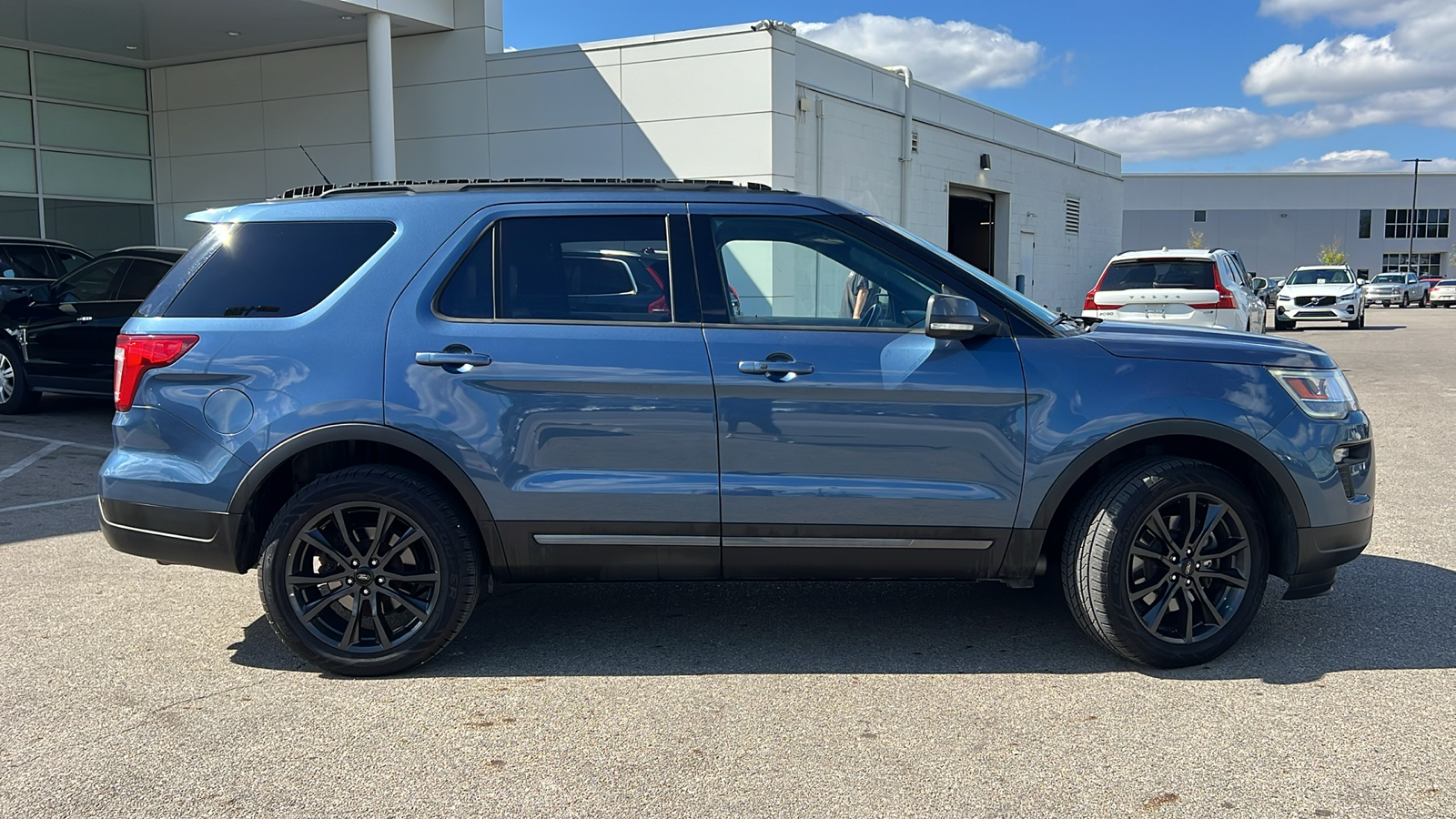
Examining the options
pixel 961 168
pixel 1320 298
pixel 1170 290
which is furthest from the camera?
pixel 1320 298

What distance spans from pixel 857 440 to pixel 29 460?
26.3 feet

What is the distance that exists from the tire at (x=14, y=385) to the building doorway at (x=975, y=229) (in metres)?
17.0

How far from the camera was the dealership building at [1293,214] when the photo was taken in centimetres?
8356

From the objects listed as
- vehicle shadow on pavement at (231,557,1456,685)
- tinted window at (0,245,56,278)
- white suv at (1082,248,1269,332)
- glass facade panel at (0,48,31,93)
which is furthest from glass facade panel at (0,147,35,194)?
vehicle shadow on pavement at (231,557,1456,685)

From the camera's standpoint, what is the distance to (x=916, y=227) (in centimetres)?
2048

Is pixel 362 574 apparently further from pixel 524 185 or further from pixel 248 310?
pixel 524 185

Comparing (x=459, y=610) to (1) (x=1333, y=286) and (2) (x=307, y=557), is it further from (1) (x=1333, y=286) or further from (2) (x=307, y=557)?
(1) (x=1333, y=286)

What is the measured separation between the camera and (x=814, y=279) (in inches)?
173

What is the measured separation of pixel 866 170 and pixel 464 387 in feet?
49.9

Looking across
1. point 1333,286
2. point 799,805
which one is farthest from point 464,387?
point 1333,286

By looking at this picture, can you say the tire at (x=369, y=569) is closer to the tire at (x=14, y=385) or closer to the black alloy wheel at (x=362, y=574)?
the black alloy wheel at (x=362, y=574)

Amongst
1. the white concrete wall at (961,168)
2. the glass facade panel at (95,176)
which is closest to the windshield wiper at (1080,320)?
the white concrete wall at (961,168)

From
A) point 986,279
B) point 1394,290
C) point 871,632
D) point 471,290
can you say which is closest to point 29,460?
point 471,290

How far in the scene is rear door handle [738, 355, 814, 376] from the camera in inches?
167
